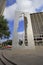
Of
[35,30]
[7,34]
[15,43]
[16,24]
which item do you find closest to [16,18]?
[16,24]

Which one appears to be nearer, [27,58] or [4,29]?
[27,58]

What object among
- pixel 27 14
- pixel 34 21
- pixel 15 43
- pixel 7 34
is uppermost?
pixel 34 21

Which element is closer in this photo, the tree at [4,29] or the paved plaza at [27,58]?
the paved plaza at [27,58]

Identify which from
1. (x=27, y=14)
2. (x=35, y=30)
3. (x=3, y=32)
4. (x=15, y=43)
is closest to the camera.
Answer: (x=15, y=43)

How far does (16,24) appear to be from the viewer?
38438 mm

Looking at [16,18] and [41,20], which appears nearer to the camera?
[16,18]

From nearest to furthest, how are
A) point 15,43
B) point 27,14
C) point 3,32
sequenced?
point 15,43 → point 27,14 → point 3,32

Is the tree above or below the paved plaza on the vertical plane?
above

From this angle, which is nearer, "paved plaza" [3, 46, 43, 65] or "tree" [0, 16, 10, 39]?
"paved plaza" [3, 46, 43, 65]

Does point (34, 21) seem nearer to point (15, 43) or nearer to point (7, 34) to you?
point (7, 34)

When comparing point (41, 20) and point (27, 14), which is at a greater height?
point (41, 20)

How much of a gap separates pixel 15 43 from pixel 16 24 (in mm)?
4170

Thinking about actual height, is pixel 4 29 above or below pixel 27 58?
above

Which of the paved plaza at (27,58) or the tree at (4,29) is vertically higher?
the tree at (4,29)
